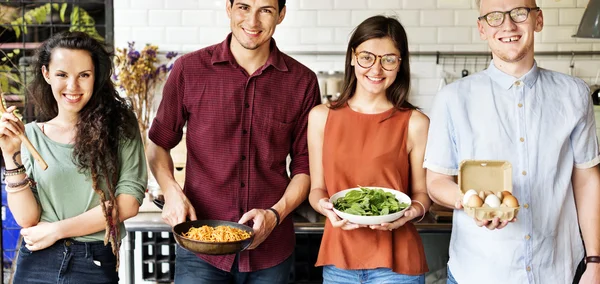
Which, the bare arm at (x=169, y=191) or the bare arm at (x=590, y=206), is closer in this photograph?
the bare arm at (x=590, y=206)

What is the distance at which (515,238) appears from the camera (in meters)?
2.10

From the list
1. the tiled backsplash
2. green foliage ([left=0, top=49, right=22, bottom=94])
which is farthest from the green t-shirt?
green foliage ([left=0, top=49, right=22, bottom=94])

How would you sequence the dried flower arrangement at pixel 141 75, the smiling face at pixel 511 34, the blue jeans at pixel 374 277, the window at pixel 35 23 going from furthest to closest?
the window at pixel 35 23 → the dried flower arrangement at pixel 141 75 → the blue jeans at pixel 374 277 → the smiling face at pixel 511 34

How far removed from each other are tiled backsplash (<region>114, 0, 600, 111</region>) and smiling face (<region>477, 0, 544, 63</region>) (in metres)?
3.12

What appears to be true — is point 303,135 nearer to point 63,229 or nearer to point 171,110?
point 171,110

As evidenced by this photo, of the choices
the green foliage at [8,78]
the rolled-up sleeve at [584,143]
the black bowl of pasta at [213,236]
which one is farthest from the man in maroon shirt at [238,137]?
the green foliage at [8,78]

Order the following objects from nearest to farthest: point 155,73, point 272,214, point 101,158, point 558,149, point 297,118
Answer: point 558,149 < point 101,158 < point 272,214 < point 297,118 < point 155,73

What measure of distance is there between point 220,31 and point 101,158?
3.15m

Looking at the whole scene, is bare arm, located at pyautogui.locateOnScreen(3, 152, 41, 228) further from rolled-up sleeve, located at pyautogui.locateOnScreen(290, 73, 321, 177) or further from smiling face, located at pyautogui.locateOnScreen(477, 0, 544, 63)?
smiling face, located at pyautogui.locateOnScreen(477, 0, 544, 63)

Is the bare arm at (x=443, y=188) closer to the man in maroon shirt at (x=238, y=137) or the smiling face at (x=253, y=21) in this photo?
the man in maroon shirt at (x=238, y=137)

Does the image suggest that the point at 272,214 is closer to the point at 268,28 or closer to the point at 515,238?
the point at 268,28

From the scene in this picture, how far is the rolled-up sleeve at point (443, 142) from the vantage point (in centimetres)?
218

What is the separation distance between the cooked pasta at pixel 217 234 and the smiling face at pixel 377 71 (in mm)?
687

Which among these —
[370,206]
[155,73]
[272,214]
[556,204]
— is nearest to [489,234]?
[556,204]
